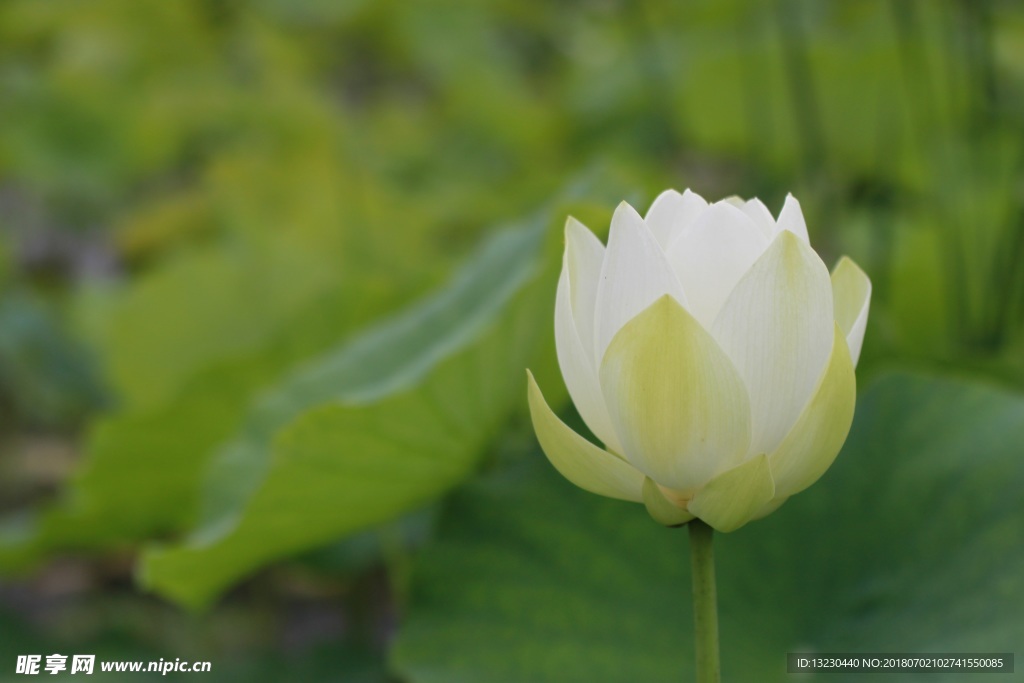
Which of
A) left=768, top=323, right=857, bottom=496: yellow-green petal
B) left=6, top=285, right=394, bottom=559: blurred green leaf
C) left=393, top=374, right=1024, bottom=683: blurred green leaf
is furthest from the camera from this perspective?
left=6, top=285, right=394, bottom=559: blurred green leaf

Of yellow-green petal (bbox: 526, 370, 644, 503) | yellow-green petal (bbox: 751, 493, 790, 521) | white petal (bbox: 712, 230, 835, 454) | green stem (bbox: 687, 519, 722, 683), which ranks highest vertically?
white petal (bbox: 712, 230, 835, 454)

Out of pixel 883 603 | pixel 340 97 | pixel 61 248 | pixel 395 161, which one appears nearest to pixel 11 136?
pixel 61 248

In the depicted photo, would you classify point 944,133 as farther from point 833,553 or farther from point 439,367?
point 439,367

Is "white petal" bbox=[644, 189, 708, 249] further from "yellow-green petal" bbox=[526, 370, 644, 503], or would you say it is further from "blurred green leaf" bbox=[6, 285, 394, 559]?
"blurred green leaf" bbox=[6, 285, 394, 559]

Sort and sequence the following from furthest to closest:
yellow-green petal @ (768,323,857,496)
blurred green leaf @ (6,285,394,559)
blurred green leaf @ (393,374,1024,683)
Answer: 1. blurred green leaf @ (6,285,394,559)
2. blurred green leaf @ (393,374,1024,683)
3. yellow-green petal @ (768,323,857,496)

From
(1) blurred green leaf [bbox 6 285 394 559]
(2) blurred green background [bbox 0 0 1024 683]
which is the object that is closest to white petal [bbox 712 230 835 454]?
(2) blurred green background [bbox 0 0 1024 683]

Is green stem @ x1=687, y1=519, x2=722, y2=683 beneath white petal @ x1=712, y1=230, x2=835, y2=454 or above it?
beneath

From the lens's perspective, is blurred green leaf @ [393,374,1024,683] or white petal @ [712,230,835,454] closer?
white petal @ [712,230,835,454]

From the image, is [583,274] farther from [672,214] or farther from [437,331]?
[437,331]
